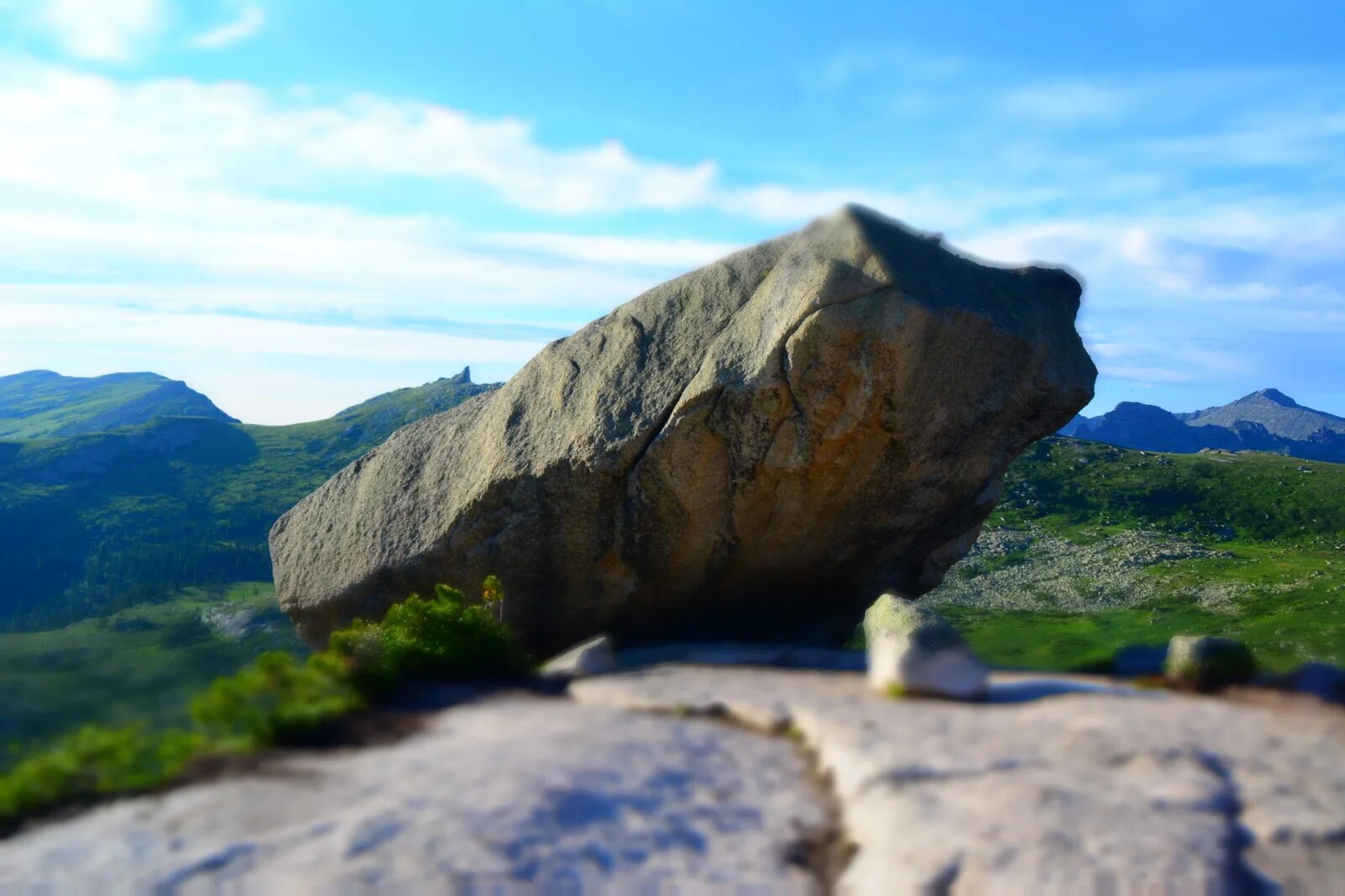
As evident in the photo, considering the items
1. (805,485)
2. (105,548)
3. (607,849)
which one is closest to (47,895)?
(607,849)

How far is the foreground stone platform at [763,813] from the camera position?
8.60m

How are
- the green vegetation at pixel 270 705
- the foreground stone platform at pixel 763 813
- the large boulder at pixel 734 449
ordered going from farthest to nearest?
1. the large boulder at pixel 734 449
2. the green vegetation at pixel 270 705
3. the foreground stone platform at pixel 763 813

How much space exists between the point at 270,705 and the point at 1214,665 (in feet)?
42.1

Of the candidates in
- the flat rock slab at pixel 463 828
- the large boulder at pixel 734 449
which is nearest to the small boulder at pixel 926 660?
the flat rock slab at pixel 463 828

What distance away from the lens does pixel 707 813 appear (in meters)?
9.83

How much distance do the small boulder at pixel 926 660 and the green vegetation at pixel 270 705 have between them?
5917 millimetres

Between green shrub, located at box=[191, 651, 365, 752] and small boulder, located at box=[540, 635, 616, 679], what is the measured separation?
4052 millimetres

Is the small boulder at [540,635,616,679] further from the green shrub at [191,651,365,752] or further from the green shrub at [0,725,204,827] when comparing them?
the green shrub at [0,725,204,827]

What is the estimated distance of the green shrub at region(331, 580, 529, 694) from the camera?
1555cm

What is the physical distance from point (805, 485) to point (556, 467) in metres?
4.68

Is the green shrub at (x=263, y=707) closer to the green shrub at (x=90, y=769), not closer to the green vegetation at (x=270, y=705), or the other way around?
the green vegetation at (x=270, y=705)

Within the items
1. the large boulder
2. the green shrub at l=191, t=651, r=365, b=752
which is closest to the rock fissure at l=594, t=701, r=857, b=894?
the green shrub at l=191, t=651, r=365, b=752

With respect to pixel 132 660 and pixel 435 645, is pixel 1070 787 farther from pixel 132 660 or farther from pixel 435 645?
pixel 132 660

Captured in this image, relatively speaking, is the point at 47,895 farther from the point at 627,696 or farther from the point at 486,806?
the point at 627,696
